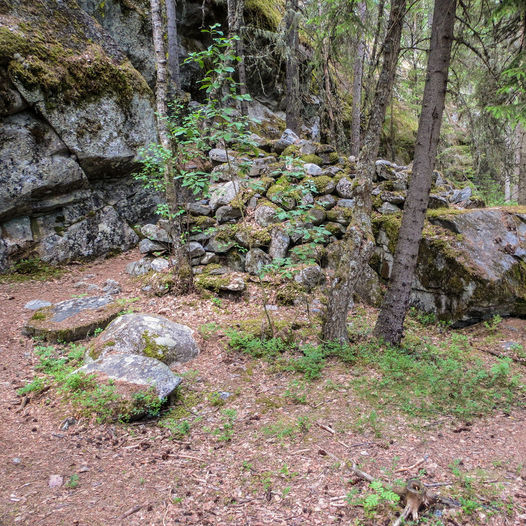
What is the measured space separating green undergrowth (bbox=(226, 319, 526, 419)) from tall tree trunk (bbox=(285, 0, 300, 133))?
306 inches

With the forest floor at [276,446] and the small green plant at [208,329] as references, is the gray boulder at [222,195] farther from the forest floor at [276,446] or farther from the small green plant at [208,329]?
the forest floor at [276,446]

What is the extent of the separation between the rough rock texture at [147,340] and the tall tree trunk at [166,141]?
6.20 ft

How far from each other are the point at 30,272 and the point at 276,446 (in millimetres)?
7456

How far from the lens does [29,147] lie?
7.89m

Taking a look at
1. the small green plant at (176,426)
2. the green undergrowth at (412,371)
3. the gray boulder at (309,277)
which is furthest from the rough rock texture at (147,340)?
the gray boulder at (309,277)

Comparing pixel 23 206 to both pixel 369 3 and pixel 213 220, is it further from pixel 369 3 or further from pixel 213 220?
pixel 369 3

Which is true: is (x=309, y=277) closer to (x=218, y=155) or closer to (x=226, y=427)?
(x=226, y=427)

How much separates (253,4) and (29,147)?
37.0ft

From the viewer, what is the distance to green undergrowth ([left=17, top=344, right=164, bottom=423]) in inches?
142

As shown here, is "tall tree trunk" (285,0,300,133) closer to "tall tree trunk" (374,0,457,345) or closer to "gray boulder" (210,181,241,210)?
"gray boulder" (210,181,241,210)

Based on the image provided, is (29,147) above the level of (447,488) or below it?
above

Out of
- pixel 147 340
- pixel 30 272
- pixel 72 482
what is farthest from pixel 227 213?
pixel 72 482

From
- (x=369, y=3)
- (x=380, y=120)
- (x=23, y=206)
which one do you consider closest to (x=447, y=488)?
(x=380, y=120)

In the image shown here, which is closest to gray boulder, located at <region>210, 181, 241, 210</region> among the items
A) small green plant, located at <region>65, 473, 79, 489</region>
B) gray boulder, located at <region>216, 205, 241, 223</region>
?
gray boulder, located at <region>216, 205, 241, 223</region>
